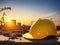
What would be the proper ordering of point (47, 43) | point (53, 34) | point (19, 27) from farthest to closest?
point (19, 27) < point (53, 34) < point (47, 43)

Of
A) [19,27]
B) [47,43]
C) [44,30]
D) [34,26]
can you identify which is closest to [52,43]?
[47,43]

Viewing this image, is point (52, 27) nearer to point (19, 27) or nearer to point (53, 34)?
point (53, 34)

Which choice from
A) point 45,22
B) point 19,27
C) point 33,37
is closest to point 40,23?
point 45,22

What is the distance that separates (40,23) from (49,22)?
0.79 meters

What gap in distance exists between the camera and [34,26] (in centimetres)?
1459

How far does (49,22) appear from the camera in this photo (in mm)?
14438

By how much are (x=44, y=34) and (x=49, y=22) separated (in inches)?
50.7

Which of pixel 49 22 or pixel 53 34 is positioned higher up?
pixel 49 22

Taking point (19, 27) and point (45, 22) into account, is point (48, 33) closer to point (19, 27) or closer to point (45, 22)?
point (45, 22)

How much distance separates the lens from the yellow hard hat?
1383 cm

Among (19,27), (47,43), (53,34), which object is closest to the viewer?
(47,43)

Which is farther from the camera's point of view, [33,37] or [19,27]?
[19,27]

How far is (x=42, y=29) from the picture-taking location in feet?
45.6

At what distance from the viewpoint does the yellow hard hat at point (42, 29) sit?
13.8 m
